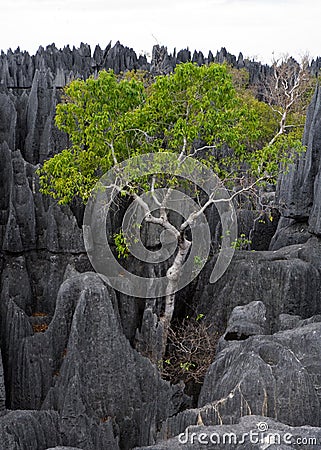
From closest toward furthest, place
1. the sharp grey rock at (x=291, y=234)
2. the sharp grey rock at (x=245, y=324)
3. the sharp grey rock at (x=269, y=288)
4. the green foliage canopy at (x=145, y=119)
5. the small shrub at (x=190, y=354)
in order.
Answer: the sharp grey rock at (x=245, y=324), the small shrub at (x=190, y=354), the green foliage canopy at (x=145, y=119), the sharp grey rock at (x=269, y=288), the sharp grey rock at (x=291, y=234)

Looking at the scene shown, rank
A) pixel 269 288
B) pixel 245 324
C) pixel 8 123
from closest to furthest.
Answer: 1. pixel 245 324
2. pixel 269 288
3. pixel 8 123

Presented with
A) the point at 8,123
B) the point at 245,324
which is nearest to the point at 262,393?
the point at 245,324

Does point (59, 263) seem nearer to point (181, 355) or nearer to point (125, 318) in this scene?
point (125, 318)

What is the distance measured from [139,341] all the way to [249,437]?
6.65m

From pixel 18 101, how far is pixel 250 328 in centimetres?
1772

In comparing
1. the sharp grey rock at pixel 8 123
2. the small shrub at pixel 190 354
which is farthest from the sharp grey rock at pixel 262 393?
the sharp grey rock at pixel 8 123

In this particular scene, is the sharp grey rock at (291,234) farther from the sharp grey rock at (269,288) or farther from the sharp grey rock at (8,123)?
the sharp grey rock at (8,123)

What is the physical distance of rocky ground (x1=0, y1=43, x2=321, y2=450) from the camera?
6910 millimetres

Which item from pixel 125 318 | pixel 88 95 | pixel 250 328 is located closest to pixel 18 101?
pixel 88 95

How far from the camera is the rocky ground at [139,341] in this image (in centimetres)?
691

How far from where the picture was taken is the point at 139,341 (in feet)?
38.6

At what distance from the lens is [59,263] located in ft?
43.6

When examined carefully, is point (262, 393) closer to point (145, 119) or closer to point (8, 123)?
point (145, 119)

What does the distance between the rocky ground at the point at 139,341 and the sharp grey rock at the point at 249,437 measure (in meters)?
0.02
